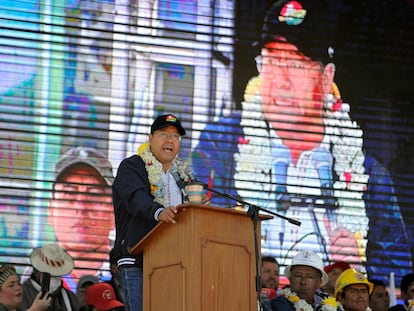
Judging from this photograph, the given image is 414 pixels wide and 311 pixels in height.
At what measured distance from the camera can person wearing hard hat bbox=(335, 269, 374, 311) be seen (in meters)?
7.45

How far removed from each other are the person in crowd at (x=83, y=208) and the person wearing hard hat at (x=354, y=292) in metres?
2.67

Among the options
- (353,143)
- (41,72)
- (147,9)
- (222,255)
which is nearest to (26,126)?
(41,72)

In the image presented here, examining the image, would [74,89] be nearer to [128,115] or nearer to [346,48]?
[128,115]

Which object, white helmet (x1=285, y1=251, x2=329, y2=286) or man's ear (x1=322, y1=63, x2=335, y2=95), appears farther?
man's ear (x1=322, y1=63, x2=335, y2=95)

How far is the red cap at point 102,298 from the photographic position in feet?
25.0

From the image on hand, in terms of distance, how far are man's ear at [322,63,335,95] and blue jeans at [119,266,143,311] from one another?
5.16 metres

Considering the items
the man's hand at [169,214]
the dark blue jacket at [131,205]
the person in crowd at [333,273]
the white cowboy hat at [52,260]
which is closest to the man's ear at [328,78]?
the person in crowd at [333,273]

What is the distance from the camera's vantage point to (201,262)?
5.11 m

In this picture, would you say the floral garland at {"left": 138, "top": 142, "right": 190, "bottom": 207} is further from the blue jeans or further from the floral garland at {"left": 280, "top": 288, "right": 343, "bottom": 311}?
the floral garland at {"left": 280, "top": 288, "right": 343, "bottom": 311}

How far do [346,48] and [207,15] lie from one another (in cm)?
146

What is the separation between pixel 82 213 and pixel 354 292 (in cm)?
297

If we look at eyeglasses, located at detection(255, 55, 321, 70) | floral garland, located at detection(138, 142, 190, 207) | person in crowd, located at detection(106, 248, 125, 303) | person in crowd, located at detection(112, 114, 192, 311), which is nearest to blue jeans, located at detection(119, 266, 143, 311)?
person in crowd, located at detection(112, 114, 192, 311)

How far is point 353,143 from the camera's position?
10289mm

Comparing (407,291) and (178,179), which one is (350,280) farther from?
(178,179)
